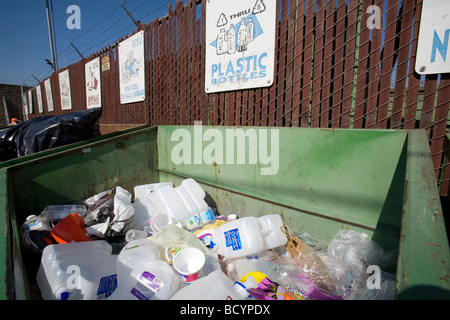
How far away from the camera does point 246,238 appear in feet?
5.35

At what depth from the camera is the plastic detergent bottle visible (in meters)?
1.61

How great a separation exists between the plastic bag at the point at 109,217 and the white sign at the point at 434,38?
95.4 inches

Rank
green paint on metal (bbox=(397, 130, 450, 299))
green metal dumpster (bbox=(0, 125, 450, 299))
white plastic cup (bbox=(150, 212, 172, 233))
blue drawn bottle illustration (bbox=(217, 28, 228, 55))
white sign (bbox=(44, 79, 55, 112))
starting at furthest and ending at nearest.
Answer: white sign (bbox=(44, 79, 55, 112))
blue drawn bottle illustration (bbox=(217, 28, 228, 55))
white plastic cup (bbox=(150, 212, 172, 233))
green metal dumpster (bbox=(0, 125, 450, 299))
green paint on metal (bbox=(397, 130, 450, 299))

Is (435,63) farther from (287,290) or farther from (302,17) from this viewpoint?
(287,290)

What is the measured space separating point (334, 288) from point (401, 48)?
166cm

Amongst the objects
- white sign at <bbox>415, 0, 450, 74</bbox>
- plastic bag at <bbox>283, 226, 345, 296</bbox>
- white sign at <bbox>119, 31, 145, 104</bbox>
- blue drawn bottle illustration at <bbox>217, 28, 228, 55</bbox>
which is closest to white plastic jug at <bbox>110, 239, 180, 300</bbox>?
plastic bag at <bbox>283, 226, 345, 296</bbox>

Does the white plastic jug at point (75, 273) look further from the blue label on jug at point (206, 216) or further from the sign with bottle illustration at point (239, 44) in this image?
the sign with bottle illustration at point (239, 44)

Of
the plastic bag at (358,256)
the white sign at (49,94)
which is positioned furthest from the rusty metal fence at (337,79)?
the white sign at (49,94)

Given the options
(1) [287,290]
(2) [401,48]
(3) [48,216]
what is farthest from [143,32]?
(1) [287,290]

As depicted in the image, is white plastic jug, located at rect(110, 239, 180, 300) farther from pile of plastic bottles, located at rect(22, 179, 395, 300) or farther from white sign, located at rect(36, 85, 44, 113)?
white sign, located at rect(36, 85, 44, 113)

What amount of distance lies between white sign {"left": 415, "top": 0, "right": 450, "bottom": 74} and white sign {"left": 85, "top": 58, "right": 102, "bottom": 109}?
5819mm

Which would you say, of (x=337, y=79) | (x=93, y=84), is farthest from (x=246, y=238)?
(x=93, y=84)
